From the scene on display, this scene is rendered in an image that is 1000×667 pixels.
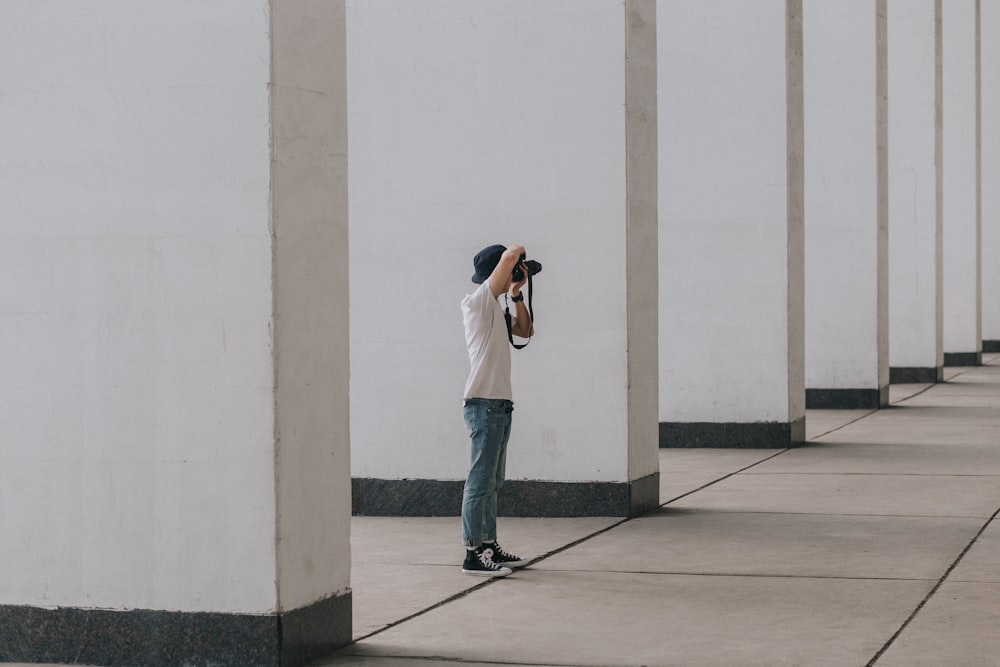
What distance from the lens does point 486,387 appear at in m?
10.1

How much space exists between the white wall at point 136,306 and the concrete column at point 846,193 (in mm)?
17739

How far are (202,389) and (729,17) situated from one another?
1279 cm

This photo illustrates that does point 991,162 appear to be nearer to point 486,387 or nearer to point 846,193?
point 846,193

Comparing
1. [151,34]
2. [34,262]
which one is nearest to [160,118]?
[151,34]

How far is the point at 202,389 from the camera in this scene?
780 cm

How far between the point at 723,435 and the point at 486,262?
965 centimetres

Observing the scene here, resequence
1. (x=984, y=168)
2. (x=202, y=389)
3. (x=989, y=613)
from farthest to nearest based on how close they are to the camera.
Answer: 1. (x=984, y=168)
2. (x=989, y=613)
3. (x=202, y=389)

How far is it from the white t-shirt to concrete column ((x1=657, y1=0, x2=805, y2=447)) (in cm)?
943

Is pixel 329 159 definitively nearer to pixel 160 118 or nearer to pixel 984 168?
pixel 160 118

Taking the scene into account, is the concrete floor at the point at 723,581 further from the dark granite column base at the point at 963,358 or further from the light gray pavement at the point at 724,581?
the dark granite column base at the point at 963,358

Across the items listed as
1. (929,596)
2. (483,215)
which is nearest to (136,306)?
(929,596)

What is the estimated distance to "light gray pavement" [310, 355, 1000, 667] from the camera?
8070mm

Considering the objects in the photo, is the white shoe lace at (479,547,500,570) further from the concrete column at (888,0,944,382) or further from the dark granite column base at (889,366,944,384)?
the dark granite column base at (889,366,944,384)

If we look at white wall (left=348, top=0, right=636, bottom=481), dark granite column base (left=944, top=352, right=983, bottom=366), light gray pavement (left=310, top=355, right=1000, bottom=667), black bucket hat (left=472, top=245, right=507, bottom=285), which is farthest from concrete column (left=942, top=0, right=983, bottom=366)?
black bucket hat (left=472, top=245, right=507, bottom=285)
